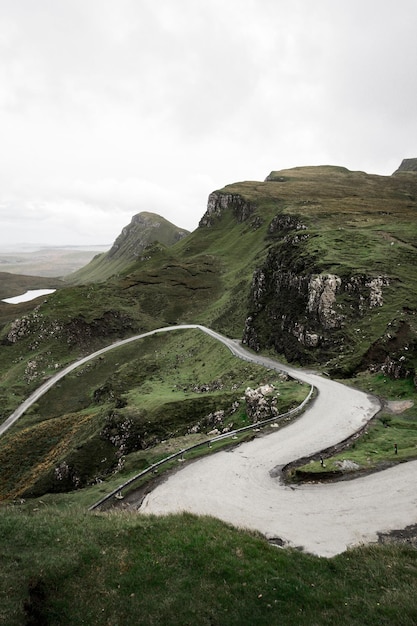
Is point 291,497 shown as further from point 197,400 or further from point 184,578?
point 197,400

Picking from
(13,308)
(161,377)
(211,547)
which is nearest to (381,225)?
(161,377)

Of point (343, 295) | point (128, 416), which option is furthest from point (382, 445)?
point (343, 295)

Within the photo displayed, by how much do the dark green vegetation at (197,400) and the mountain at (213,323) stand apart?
0.36 metres

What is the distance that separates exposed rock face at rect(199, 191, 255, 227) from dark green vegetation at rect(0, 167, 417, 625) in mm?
6251

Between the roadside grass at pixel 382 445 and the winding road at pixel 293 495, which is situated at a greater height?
the roadside grass at pixel 382 445

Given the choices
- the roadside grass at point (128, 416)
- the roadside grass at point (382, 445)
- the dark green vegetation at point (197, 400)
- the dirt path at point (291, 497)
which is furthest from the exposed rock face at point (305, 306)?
the dirt path at point (291, 497)

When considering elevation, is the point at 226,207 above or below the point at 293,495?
above

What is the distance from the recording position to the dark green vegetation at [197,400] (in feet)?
48.5

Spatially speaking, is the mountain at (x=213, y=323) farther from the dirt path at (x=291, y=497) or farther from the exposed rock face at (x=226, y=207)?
the dirt path at (x=291, y=497)

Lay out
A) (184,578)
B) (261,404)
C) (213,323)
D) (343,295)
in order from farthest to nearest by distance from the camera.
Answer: (213,323) → (343,295) → (261,404) → (184,578)

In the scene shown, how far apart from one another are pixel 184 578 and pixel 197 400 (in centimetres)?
2934

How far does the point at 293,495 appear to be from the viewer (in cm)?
2316

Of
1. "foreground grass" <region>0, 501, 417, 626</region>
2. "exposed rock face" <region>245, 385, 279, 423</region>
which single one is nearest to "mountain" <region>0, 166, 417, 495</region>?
"exposed rock face" <region>245, 385, 279, 423</region>

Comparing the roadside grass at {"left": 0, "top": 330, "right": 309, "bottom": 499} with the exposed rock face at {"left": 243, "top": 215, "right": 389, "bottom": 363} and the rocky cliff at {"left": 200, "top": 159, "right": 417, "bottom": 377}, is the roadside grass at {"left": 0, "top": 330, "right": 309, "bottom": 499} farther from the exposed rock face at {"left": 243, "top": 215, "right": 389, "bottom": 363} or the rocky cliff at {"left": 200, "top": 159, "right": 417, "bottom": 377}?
the rocky cliff at {"left": 200, "top": 159, "right": 417, "bottom": 377}
